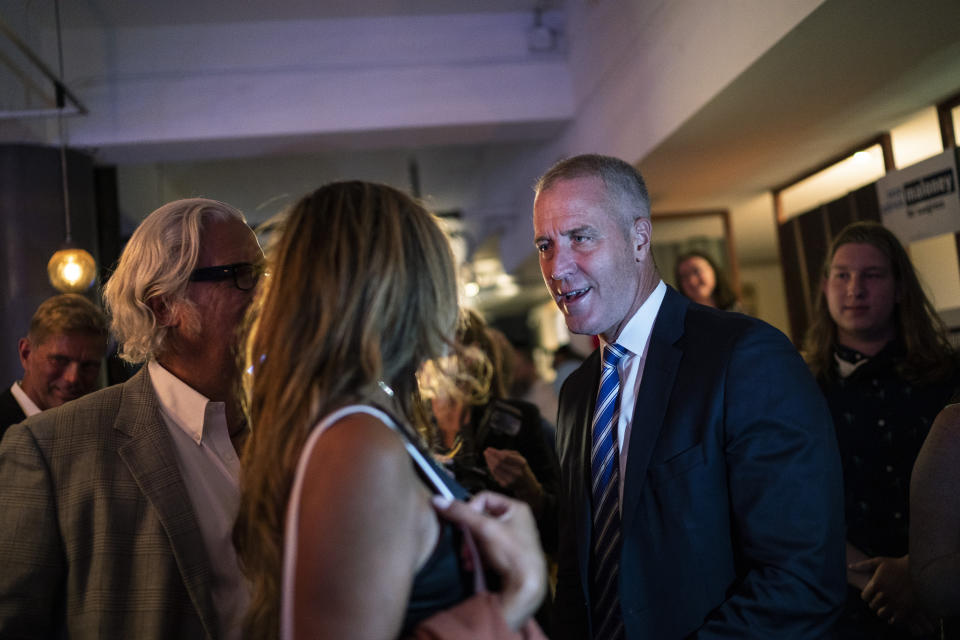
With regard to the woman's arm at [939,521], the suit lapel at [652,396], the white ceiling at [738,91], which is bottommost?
the woman's arm at [939,521]

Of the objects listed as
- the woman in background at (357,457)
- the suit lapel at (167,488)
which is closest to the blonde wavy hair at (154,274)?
the suit lapel at (167,488)

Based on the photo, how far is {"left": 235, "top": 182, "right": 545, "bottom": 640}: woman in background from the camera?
1005mm

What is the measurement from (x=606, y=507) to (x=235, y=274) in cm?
104

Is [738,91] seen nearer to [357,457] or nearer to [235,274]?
[235,274]

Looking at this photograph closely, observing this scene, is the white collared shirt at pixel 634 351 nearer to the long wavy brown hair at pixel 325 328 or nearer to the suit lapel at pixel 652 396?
the suit lapel at pixel 652 396

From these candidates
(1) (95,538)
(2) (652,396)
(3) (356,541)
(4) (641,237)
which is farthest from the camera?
(4) (641,237)

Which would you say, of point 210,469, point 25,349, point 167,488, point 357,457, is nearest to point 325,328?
point 357,457

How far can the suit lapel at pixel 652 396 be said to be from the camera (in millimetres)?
1737

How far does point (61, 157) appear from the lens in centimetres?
605

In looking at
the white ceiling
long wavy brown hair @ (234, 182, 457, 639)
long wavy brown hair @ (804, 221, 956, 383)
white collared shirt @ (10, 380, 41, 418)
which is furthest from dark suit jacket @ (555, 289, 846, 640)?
white collared shirt @ (10, 380, 41, 418)

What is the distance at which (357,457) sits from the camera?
3.37 ft

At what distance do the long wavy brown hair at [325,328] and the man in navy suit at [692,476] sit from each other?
74 cm

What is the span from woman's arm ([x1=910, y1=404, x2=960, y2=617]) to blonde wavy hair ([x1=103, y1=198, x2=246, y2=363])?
1799mm

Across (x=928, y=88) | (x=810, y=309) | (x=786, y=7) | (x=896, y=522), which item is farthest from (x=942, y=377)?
(x=810, y=309)
